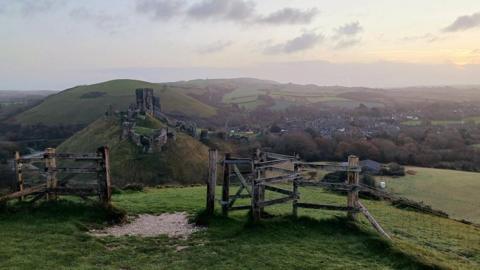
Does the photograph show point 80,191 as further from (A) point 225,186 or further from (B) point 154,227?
(A) point 225,186

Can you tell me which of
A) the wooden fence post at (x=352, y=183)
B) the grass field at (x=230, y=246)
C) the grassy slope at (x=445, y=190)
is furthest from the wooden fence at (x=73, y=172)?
the grassy slope at (x=445, y=190)

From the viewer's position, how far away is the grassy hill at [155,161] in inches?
1873

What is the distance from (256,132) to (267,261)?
9619 cm

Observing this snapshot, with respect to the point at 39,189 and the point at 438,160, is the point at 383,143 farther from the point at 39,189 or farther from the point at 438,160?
the point at 39,189

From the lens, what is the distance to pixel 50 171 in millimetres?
15984

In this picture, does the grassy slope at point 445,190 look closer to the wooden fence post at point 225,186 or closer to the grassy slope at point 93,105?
the wooden fence post at point 225,186

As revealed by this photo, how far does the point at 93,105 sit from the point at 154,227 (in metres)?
124

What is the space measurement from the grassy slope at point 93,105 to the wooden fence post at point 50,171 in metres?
106

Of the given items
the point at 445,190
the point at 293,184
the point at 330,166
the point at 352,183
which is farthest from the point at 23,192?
the point at 445,190

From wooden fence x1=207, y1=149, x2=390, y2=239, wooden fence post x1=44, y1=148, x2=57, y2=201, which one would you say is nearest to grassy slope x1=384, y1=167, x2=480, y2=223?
wooden fence x1=207, y1=149, x2=390, y2=239

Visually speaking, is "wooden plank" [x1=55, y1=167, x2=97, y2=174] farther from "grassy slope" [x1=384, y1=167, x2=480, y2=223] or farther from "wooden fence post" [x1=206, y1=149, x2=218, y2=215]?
"grassy slope" [x1=384, y1=167, x2=480, y2=223]

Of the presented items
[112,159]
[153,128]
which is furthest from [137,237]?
[153,128]

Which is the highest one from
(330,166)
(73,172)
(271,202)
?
(330,166)

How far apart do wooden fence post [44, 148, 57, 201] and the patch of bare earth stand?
133 inches
